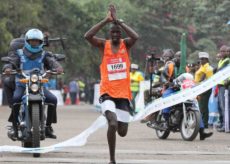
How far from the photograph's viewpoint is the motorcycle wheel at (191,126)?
15438 millimetres

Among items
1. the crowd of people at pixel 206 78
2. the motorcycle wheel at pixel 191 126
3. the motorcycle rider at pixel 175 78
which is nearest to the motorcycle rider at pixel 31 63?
the motorcycle wheel at pixel 191 126

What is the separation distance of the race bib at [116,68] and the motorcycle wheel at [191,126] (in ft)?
14.2

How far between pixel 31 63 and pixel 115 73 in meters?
1.62

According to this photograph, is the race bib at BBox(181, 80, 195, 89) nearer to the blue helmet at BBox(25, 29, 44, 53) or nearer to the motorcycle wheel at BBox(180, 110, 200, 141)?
the motorcycle wheel at BBox(180, 110, 200, 141)

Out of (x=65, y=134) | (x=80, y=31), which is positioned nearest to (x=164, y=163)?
(x=65, y=134)

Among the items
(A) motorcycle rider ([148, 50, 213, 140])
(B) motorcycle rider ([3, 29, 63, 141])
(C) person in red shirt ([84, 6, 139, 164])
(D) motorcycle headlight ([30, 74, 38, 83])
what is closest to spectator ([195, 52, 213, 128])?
(A) motorcycle rider ([148, 50, 213, 140])

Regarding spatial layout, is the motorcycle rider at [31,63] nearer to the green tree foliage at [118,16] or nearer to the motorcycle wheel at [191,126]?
the motorcycle wheel at [191,126]

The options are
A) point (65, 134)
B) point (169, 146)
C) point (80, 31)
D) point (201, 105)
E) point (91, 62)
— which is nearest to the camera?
point (169, 146)

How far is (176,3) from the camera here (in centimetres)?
5253

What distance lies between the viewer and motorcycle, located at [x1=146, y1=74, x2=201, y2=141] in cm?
1564

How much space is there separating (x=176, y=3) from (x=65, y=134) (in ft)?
117

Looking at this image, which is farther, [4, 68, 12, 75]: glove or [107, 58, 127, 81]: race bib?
[4, 68, 12, 75]: glove

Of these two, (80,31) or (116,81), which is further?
(80,31)

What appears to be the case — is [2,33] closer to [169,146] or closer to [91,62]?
[91,62]
